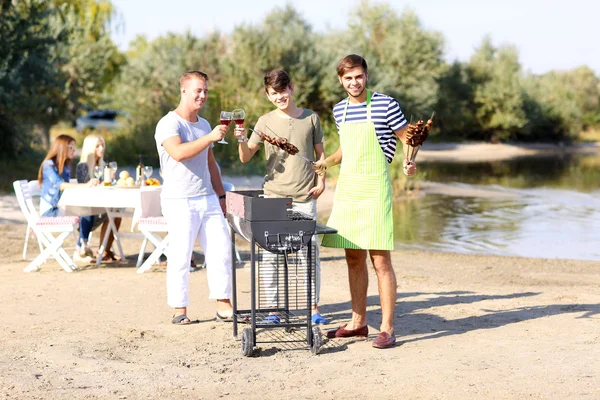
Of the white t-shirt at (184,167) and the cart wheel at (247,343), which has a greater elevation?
the white t-shirt at (184,167)

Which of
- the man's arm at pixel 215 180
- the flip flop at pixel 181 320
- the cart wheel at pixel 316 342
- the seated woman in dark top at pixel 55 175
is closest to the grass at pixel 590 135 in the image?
the seated woman in dark top at pixel 55 175

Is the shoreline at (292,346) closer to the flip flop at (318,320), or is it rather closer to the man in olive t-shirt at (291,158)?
the flip flop at (318,320)

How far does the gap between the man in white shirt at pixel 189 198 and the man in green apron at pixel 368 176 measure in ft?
3.65

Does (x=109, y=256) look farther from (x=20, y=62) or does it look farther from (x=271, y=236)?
(x=20, y=62)

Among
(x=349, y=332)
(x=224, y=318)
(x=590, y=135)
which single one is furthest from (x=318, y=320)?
(x=590, y=135)

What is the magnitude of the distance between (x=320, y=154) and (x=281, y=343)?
1552 mm

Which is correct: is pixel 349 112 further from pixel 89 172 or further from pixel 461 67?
pixel 461 67

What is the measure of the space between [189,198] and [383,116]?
5.62ft

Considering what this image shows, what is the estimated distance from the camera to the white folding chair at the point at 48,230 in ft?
32.3

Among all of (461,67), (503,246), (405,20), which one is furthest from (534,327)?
(461,67)

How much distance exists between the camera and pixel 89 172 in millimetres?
10758

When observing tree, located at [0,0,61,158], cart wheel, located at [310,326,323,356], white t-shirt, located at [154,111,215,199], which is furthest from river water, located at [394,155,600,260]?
tree, located at [0,0,61,158]

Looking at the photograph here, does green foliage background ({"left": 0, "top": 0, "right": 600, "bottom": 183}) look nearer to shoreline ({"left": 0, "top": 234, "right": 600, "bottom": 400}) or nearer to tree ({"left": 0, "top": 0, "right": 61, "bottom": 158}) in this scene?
tree ({"left": 0, "top": 0, "right": 61, "bottom": 158})

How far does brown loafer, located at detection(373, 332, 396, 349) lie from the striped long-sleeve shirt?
1.25 metres
